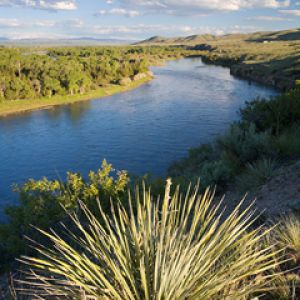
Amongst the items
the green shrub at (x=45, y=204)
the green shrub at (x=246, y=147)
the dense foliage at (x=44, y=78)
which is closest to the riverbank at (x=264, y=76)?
the dense foliage at (x=44, y=78)

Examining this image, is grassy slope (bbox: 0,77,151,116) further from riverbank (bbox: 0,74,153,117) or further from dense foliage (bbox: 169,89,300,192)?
dense foliage (bbox: 169,89,300,192)

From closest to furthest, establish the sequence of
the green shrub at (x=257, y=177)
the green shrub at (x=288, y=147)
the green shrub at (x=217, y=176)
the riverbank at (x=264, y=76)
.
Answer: the green shrub at (x=257, y=177) < the green shrub at (x=217, y=176) < the green shrub at (x=288, y=147) < the riverbank at (x=264, y=76)

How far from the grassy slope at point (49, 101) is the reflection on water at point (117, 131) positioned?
2.67m

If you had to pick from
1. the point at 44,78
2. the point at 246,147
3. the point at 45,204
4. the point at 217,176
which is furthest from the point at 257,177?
the point at 44,78

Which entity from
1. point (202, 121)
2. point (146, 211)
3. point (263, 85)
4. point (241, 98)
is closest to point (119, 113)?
point (202, 121)

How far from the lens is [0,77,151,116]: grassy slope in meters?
49.0

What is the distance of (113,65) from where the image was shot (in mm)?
74500

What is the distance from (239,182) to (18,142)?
90.7 ft

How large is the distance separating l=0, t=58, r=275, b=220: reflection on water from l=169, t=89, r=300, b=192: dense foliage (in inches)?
341

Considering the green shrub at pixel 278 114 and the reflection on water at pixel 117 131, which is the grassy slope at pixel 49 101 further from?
the green shrub at pixel 278 114

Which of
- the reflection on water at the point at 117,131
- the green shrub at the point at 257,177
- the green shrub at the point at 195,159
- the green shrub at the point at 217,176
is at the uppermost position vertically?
the green shrub at the point at 257,177

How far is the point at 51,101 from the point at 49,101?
301mm

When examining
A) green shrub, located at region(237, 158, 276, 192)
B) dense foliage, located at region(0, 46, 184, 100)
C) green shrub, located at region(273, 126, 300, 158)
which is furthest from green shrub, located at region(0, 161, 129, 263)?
dense foliage, located at region(0, 46, 184, 100)

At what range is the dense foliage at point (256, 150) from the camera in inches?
503
